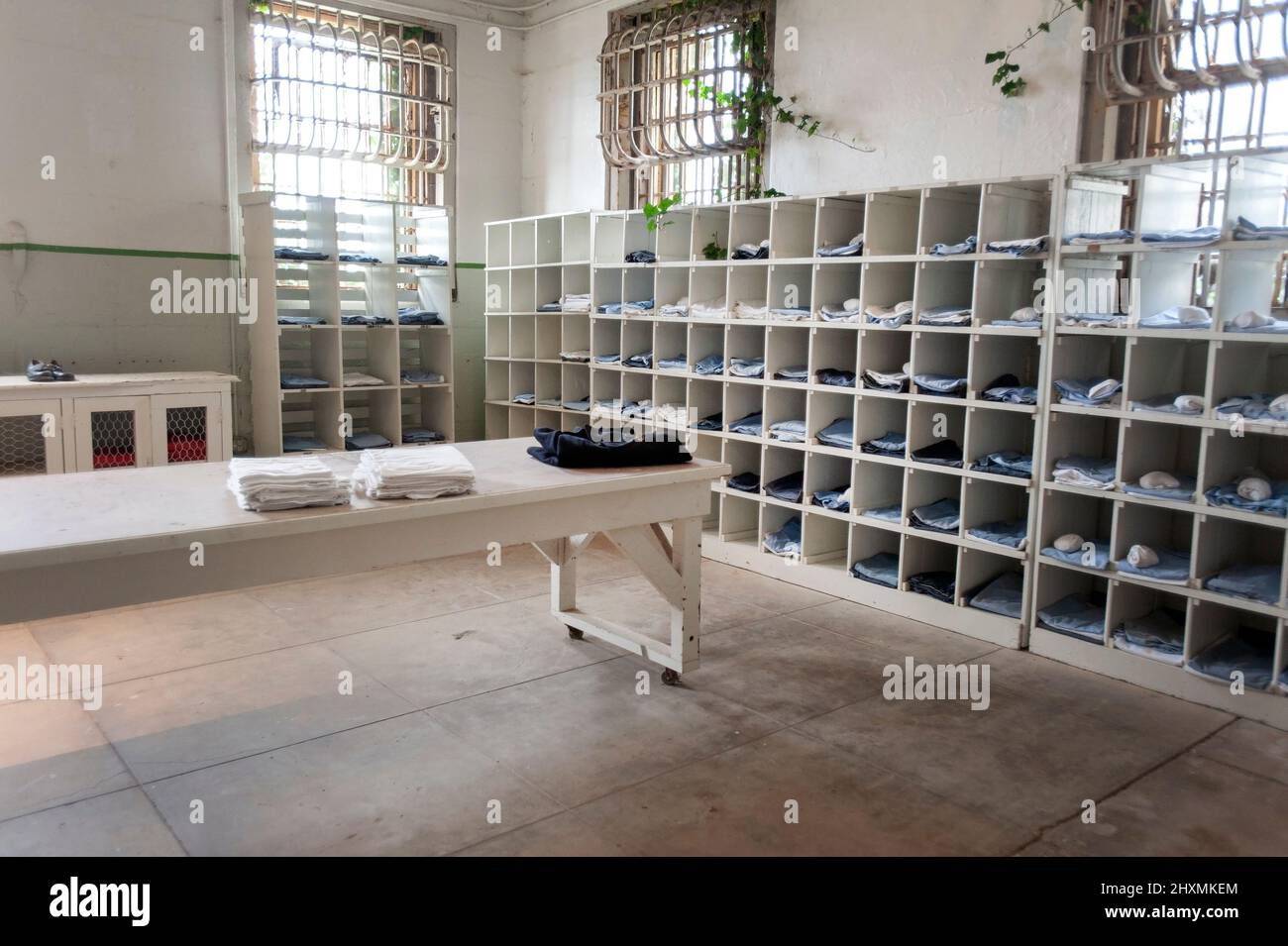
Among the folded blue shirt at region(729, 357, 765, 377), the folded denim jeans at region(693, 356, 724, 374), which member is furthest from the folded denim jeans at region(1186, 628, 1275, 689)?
the folded denim jeans at region(693, 356, 724, 374)

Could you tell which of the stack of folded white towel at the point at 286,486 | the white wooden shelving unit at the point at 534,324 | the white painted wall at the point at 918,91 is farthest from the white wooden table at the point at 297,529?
the white wooden shelving unit at the point at 534,324

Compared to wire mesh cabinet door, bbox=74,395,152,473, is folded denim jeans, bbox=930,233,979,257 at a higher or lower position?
higher

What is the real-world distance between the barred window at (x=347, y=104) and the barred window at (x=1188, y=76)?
496cm

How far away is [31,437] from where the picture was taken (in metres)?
5.27

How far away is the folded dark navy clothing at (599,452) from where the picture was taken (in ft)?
12.6

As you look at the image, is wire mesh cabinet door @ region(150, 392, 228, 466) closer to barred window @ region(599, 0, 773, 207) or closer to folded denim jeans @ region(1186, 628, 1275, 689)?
barred window @ region(599, 0, 773, 207)

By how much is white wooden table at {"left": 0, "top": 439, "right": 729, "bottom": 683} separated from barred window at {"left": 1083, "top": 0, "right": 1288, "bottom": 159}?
2.75 meters

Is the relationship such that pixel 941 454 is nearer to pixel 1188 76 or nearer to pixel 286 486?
pixel 1188 76

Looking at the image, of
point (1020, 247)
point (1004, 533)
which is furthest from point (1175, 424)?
point (1020, 247)

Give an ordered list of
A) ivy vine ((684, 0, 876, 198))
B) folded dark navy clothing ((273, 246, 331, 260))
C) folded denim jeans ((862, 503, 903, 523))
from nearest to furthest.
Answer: folded denim jeans ((862, 503, 903, 523)) → ivy vine ((684, 0, 876, 198)) → folded dark navy clothing ((273, 246, 331, 260))

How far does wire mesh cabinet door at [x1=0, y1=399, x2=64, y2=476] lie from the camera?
16.9ft

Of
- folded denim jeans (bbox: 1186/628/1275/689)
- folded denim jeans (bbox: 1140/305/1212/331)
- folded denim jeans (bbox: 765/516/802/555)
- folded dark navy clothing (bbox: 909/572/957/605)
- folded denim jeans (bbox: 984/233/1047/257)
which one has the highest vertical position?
folded denim jeans (bbox: 984/233/1047/257)

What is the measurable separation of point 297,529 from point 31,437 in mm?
3197
